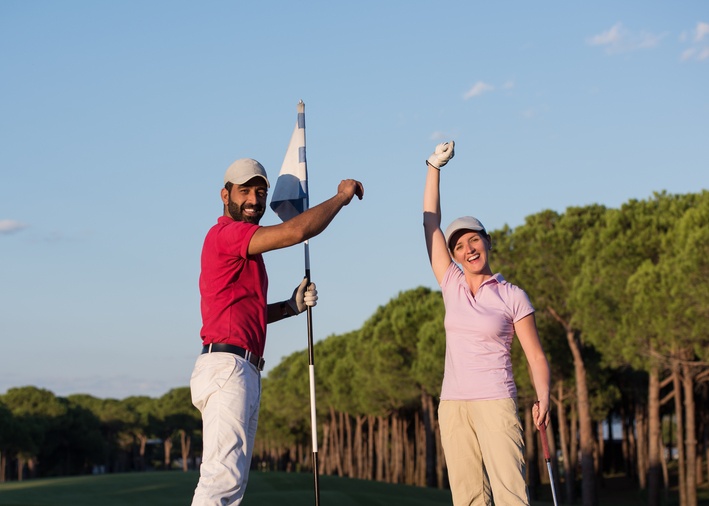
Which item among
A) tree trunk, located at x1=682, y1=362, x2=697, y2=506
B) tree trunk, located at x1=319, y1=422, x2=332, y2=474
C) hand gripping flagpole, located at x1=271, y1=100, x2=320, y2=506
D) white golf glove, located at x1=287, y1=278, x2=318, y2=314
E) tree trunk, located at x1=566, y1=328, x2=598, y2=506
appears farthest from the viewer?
tree trunk, located at x1=319, y1=422, x2=332, y2=474

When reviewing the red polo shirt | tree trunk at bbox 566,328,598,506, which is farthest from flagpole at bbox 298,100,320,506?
tree trunk at bbox 566,328,598,506

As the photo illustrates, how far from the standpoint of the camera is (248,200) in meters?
6.42

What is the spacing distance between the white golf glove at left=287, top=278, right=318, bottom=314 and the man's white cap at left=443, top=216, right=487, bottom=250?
1.06 meters

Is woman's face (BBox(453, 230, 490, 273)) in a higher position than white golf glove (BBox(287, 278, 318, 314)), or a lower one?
higher

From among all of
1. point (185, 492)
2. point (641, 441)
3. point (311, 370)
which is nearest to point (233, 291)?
point (311, 370)

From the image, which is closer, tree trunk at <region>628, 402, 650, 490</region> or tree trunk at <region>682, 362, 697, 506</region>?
tree trunk at <region>682, 362, 697, 506</region>

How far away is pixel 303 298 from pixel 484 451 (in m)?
1.67

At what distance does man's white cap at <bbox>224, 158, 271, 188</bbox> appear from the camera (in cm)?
630

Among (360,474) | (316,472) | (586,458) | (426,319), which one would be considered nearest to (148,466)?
(360,474)

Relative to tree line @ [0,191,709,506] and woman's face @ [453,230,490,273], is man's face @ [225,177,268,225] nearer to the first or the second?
woman's face @ [453,230,490,273]

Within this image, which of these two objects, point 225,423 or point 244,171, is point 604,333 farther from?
point 225,423

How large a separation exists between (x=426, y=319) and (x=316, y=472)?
→ 168 feet

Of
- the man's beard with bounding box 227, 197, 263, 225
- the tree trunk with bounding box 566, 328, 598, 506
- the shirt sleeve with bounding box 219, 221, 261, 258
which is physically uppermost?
the man's beard with bounding box 227, 197, 263, 225

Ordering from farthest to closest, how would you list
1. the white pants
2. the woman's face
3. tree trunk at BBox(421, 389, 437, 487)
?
tree trunk at BBox(421, 389, 437, 487)
the woman's face
the white pants
